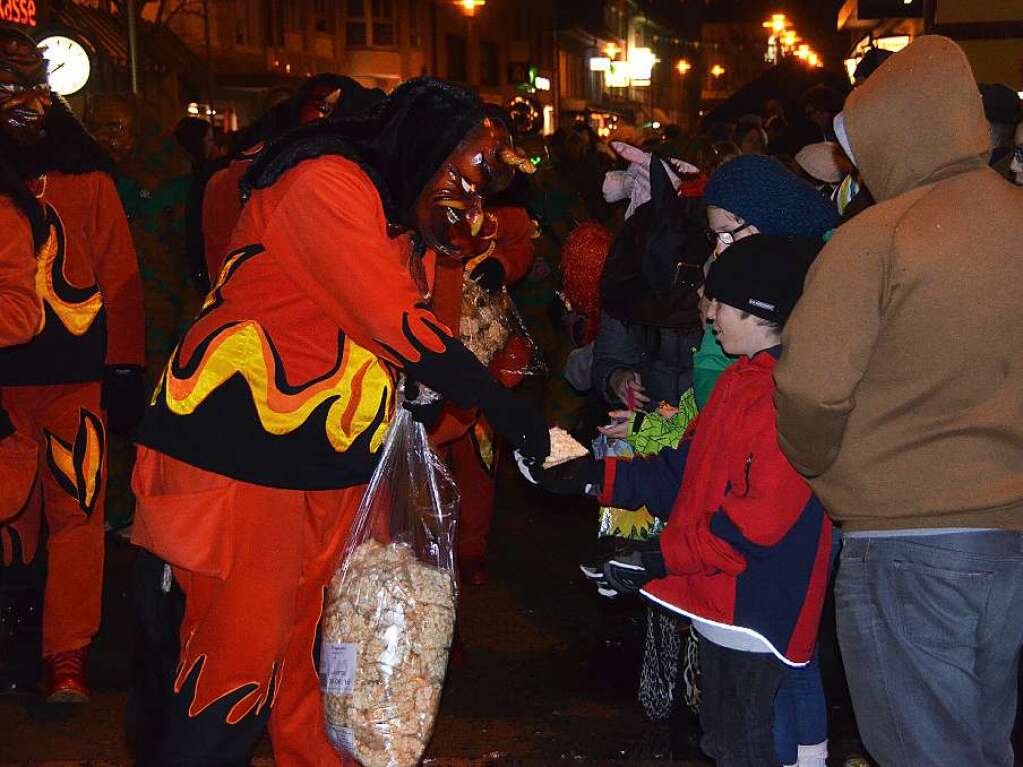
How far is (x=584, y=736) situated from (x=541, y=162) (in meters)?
4.26

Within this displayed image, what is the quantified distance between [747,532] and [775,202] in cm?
99

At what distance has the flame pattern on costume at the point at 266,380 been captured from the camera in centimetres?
294

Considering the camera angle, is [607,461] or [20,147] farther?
[20,147]

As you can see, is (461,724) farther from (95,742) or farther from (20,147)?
(20,147)

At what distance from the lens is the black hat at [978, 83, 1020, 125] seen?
4.86 m

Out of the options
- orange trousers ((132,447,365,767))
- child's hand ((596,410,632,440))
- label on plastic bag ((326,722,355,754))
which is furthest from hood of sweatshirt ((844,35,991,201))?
label on plastic bag ((326,722,355,754))

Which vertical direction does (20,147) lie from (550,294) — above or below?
above

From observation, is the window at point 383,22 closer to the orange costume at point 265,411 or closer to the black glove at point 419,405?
the black glove at point 419,405

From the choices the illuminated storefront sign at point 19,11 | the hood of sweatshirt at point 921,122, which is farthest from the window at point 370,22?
the hood of sweatshirt at point 921,122

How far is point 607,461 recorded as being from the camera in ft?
10.7

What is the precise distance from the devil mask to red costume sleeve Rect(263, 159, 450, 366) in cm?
159

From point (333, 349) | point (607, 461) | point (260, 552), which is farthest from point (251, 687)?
point (607, 461)

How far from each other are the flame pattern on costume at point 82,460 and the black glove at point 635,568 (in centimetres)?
208

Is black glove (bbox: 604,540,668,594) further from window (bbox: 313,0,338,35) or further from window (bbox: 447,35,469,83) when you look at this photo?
window (bbox: 447,35,469,83)
